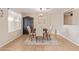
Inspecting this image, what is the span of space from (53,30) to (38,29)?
0.26 meters

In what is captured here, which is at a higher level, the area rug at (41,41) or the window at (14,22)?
the window at (14,22)

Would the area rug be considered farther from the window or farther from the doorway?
the window

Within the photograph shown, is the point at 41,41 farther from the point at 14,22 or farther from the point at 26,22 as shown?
the point at 14,22

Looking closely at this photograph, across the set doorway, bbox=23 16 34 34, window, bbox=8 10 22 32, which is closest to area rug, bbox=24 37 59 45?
doorway, bbox=23 16 34 34

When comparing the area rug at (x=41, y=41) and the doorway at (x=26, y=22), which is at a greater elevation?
the doorway at (x=26, y=22)

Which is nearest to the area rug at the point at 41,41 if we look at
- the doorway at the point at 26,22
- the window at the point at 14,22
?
the doorway at the point at 26,22

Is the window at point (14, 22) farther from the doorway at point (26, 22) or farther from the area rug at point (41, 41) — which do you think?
the area rug at point (41, 41)

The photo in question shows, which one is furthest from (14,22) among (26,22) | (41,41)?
(41,41)
